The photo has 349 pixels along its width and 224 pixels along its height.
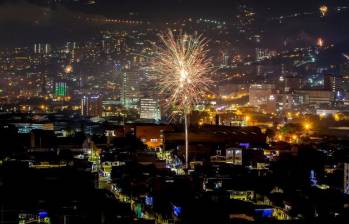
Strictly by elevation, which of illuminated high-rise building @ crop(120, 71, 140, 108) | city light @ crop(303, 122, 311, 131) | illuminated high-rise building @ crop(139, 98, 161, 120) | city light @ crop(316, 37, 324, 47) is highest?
city light @ crop(316, 37, 324, 47)

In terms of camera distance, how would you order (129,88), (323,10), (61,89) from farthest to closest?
(61,89) < (129,88) < (323,10)

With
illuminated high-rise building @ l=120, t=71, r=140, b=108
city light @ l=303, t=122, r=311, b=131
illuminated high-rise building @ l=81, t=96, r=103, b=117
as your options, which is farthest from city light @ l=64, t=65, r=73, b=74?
city light @ l=303, t=122, r=311, b=131

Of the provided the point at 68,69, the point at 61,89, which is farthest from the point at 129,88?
the point at 68,69

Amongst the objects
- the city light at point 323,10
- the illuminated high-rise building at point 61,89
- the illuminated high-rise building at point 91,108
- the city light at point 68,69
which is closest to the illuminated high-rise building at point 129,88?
the illuminated high-rise building at point 91,108

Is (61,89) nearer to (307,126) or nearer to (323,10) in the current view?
(323,10)

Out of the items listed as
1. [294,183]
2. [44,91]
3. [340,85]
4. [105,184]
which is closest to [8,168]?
[105,184]

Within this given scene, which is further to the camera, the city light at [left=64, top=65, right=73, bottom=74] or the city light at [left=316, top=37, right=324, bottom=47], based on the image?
the city light at [left=64, top=65, right=73, bottom=74]

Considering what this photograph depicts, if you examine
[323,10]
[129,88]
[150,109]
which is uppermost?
[323,10]

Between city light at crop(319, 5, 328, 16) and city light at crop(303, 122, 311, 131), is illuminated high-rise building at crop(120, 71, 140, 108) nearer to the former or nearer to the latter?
city light at crop(319, 5, 328, 16)

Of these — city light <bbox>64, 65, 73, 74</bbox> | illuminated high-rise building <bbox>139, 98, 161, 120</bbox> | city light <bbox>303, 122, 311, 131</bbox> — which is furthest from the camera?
city light <bbox>64, 65, 73, 74</bbox>

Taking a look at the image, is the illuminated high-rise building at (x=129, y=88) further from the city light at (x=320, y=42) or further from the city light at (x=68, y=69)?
the city light at (x=320, y=42)

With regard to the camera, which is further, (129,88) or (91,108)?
(129,88)

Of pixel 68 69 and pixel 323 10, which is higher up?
pixel 323 10

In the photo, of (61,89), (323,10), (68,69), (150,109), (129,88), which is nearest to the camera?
(150,109)
